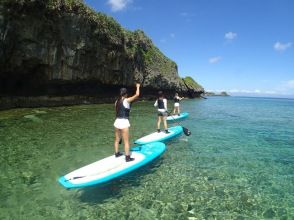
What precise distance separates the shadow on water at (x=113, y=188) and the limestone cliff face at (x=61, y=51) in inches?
818

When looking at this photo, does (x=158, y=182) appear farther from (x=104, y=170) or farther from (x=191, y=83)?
Result: (x=191, y=83)

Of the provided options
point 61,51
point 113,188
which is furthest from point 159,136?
point 61,51

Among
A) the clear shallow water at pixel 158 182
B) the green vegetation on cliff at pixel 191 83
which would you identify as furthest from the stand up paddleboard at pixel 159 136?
the green vegetation on cliff at pixel 191 83

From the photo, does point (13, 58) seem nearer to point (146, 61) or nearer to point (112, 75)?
point (112, 75)

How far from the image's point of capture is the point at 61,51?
3297 centimetres

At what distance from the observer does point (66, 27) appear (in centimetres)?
3244

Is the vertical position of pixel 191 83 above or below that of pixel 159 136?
above

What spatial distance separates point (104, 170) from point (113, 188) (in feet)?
2.24

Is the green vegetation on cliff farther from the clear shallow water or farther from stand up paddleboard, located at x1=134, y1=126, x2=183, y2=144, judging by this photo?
the clear shallow water

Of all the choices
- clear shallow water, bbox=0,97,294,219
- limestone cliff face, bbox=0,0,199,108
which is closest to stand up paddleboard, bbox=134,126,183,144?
clear shallow water, bbox=0,97,294,219

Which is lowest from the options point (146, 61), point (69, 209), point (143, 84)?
point (69, 209)

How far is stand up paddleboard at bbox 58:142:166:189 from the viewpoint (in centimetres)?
839

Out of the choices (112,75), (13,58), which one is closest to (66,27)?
(13,58)

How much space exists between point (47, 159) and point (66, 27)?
23.9 m
